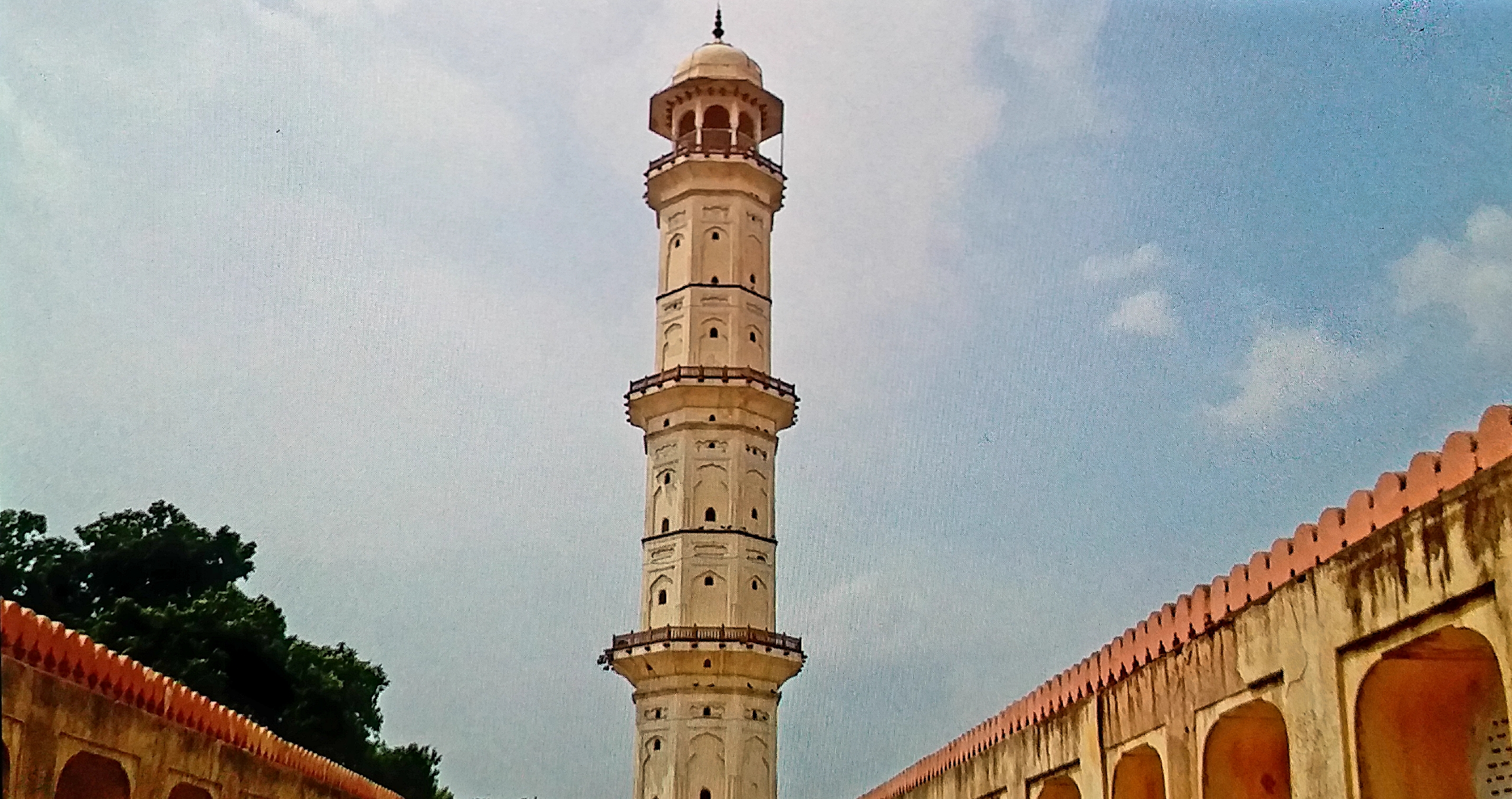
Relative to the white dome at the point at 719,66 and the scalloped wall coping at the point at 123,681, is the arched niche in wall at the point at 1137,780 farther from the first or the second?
the white dome at the point at 719,66

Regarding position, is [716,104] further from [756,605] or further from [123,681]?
[123,681]

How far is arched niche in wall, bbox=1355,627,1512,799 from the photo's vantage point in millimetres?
7637

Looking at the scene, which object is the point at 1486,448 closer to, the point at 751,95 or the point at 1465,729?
the point at 1465,729

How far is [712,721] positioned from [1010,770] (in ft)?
54.3

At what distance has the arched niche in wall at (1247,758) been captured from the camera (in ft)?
31.2

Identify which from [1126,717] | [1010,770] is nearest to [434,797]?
[1010,770]

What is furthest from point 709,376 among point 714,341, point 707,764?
point 707,764

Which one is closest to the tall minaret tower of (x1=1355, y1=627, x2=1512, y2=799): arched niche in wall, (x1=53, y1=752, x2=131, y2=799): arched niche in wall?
(x1=53, y1=752, x2=131, y2=799): arched niche in wall

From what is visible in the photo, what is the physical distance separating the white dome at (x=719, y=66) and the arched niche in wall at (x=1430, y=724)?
2746 centimetres

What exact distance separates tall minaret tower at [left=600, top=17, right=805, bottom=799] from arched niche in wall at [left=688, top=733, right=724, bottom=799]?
1.0 inches

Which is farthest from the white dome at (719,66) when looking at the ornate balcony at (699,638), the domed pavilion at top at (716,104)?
the ornate balcony at (699,638)

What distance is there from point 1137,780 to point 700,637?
1889cm

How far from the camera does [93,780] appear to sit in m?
10.1

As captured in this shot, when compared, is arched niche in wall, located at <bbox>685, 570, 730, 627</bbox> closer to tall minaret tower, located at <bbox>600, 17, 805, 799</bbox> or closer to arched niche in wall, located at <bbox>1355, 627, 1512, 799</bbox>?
tall minaret tower, located at <bbox>600, 17, 805, 799</bbox>
